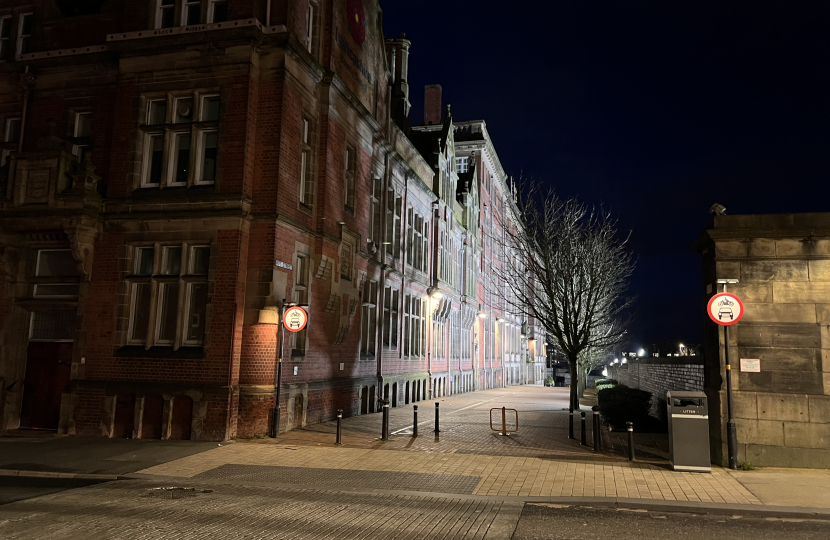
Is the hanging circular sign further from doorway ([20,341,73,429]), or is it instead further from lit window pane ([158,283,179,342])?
doorway ([20,341,73,429])

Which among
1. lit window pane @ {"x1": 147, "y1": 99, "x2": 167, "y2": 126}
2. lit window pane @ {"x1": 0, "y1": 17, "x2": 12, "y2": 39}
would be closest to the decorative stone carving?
lit window pane @ {"x1": 147, "y1": 99, "x2": 167, "y2": 126}

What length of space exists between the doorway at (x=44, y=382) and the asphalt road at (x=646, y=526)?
46.8 ft

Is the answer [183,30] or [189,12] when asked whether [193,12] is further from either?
[183,30]

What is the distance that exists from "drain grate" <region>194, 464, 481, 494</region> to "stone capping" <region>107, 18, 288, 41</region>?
11.2 metres

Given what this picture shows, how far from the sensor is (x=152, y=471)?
1141 centimetres

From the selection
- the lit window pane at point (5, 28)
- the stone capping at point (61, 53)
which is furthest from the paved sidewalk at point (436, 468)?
the lit window pane at point (5, 28)

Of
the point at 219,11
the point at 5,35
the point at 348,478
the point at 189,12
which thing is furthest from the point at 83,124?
the point at 348,478

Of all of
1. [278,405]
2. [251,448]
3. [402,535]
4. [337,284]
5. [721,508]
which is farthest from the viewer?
[337,284]

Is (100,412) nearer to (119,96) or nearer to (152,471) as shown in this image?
(152,471)

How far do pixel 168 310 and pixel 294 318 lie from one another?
3.82m

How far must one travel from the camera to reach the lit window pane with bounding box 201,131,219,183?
54.5 feet

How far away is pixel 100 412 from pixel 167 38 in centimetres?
1015

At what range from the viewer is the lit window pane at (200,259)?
53.5 feet

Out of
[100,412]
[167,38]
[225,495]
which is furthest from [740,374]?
[167,38]
